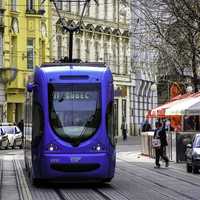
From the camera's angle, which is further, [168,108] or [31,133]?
[168,108]

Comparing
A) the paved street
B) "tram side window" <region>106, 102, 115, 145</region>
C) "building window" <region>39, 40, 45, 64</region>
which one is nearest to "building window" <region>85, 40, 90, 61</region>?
"building window" <region>39, 40, 45, 64</region>

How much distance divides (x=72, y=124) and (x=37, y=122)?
974 mm

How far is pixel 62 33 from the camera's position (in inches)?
2872

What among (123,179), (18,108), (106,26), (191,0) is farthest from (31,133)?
(106,26)

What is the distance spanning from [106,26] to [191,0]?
4890 centimetres

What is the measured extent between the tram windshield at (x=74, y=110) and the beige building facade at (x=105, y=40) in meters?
48.4

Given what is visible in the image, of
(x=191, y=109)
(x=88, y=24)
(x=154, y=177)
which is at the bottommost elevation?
(x=154, y=177)

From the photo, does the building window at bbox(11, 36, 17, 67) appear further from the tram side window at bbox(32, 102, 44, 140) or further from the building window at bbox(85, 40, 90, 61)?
the tram side window at bbox(32, 102, 44, 140)

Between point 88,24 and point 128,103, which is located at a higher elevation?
point 88,24

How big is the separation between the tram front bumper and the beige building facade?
1942 inches

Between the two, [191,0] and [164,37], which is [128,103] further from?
[191,0]

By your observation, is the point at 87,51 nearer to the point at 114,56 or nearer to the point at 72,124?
the point at 114,56

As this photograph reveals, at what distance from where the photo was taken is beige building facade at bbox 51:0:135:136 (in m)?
72.8

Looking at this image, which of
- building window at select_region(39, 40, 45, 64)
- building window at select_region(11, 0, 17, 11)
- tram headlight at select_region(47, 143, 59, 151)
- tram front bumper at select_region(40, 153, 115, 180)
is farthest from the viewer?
building window at select_region(39, 40, 45, 64)
